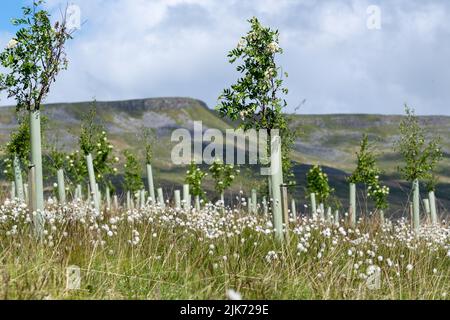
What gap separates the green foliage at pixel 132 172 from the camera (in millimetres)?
55594

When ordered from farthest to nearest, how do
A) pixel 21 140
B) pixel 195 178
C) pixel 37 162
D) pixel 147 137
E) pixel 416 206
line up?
1. pixel 195 178
2. pixel 147 137
3. pixel 21 140
4. pixel 416 206
5. pixel 37 162

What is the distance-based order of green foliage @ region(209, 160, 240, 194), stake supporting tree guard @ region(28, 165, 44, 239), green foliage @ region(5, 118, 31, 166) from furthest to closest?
green foliage @ region(209, 160, 240, 194) < green foliage @ region(5, 118, 31, 166) < stake supporting tree guard @ region(28, 165, 44, 239)

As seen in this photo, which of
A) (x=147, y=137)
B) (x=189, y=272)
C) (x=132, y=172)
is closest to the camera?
(x=189, y=272)

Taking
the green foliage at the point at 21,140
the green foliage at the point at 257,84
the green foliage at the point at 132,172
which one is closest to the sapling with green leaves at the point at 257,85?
the green foliage at the point at 257,84

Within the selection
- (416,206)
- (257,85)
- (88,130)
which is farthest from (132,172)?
(257,85)

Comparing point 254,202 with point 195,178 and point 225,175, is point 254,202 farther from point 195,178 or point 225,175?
point 195,178

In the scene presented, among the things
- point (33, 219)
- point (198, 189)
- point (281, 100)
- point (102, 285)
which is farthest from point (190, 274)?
point (198, 189)

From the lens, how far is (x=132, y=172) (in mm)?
60000

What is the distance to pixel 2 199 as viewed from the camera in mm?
16625

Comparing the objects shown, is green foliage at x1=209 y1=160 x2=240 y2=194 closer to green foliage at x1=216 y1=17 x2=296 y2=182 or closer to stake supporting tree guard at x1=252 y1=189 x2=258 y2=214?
stake supporting tree guard at x1=252 y1=189 x2=258 y2=214

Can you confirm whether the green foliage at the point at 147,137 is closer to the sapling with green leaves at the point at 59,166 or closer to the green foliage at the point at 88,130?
the sapling with green leaves at the point at 59,166

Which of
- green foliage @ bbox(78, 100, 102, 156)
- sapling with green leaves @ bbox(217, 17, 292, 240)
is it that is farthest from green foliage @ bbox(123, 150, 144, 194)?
sapling with green leaves @ bbox(217, 17, 292, 240)

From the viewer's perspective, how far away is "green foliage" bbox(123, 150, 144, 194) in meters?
55.6
